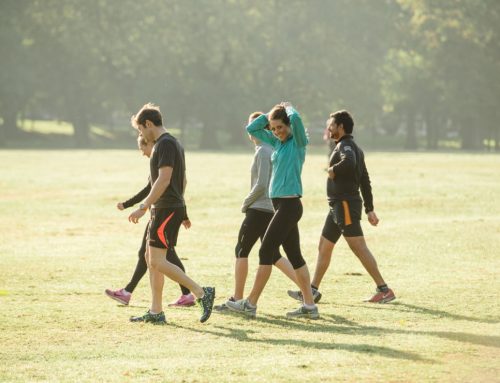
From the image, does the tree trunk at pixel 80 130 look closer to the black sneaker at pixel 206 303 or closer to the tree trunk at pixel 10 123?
the tree trunk at pixel 10 123

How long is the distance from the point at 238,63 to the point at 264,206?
71.7 metres

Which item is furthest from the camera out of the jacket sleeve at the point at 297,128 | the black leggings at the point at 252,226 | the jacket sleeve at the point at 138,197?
the jacket sleeve at the point at 138,197

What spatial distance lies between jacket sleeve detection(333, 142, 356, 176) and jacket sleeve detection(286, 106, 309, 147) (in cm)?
82

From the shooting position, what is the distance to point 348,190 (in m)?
10.1

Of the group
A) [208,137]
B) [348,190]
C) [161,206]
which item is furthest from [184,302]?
[208,137]

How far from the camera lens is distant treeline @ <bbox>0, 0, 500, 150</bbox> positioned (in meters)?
74.9

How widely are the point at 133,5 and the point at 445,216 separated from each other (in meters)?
62.8

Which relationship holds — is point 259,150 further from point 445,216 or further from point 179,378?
point 445,216

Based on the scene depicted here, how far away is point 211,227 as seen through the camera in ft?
63.0

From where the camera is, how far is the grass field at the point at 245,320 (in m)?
7.23

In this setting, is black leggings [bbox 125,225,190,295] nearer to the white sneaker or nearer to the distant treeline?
the white sneaker

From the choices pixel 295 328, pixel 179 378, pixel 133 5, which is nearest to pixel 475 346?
pixel 295 328

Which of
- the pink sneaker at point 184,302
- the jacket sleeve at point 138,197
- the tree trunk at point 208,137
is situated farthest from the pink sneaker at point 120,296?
the tree trunk at point 208,137

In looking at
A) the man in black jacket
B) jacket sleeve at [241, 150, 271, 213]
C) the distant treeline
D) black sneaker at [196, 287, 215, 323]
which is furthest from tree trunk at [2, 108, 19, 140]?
black sneaker at [196, 287, 215, 323]
